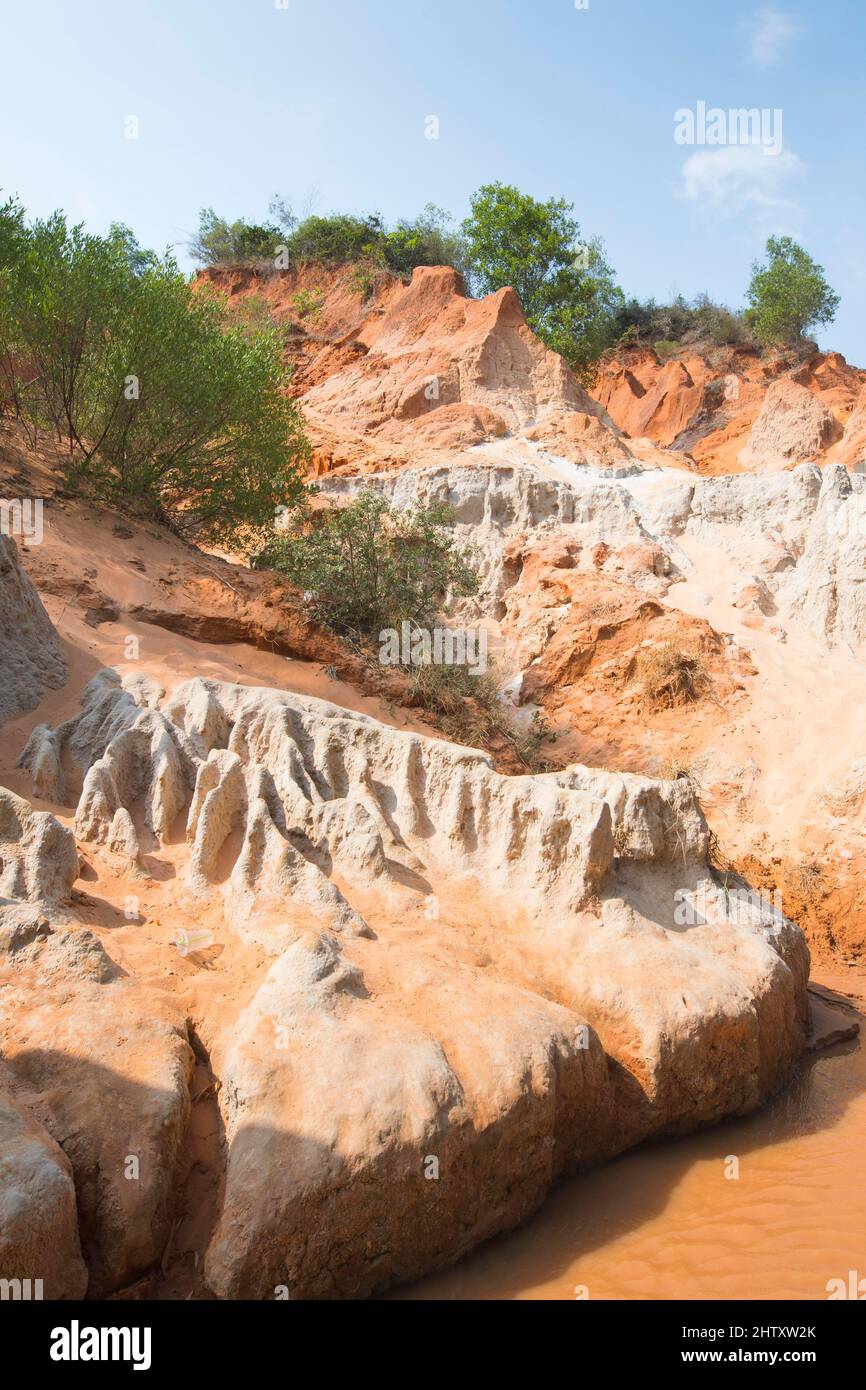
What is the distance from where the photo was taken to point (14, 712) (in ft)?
20.9

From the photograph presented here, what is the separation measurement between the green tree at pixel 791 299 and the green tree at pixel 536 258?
21.7ft

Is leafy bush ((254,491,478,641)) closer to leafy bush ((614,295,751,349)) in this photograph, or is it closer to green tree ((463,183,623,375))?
green tree ((463,183,623,375))

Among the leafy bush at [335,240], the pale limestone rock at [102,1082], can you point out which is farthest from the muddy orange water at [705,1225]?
the leafy bush at [335,240]

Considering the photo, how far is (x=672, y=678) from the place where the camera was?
1105 cm

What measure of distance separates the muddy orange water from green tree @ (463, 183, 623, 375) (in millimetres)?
22703

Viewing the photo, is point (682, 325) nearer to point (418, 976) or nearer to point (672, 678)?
point (672, 678)

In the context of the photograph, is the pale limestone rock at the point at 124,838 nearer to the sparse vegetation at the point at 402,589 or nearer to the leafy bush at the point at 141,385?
the sparse vegetation at the point at 402,589

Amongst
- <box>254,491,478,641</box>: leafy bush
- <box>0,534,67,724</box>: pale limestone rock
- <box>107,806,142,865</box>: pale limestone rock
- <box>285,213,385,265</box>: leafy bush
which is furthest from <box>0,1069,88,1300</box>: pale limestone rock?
<box>285,213,385,265</box>: leafy bush

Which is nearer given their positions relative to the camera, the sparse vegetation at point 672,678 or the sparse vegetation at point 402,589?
the sparse vegetation at point 402,589

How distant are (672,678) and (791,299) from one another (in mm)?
21683

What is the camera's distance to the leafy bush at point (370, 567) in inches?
451

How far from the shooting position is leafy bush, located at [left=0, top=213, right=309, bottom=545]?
10.9 m

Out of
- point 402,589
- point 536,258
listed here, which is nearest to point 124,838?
point 402,589
